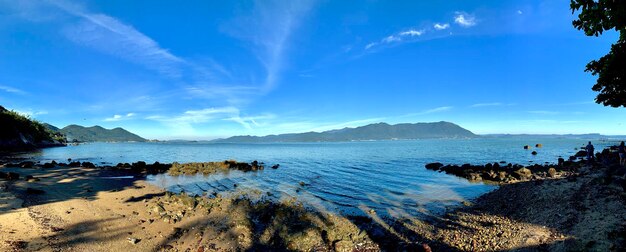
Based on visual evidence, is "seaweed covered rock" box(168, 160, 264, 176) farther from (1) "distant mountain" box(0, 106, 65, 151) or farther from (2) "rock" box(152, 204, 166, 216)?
(1) "distant mountain" box(0, 106, 65, 151)

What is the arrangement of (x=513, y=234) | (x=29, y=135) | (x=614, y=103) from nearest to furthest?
(x=513, y=234), (x=614, y=103), (x=29, y=135)

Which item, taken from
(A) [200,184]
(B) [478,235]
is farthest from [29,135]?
(B) [478,235]

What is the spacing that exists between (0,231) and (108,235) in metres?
3.65

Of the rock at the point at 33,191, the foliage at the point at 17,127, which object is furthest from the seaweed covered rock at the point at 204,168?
the foliage at the point at 17,127

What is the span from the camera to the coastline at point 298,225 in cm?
1062

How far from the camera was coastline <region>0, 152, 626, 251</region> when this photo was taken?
10617mm

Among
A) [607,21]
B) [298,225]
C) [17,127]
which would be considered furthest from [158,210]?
[17,127]

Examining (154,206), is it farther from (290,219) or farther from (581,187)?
(581,187)

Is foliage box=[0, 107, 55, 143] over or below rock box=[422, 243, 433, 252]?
over

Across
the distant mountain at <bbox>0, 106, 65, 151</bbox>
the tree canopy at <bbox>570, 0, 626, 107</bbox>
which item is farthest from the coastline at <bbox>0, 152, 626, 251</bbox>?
the distant mountain at <bbox>0, 106, 65, 151</bbox>

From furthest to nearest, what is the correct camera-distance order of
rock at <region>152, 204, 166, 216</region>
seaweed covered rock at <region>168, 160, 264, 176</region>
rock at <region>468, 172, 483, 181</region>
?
seaweed covered rock at <region>168, 160, 264, 176</region> → rock at <region>468, 172, 483, 181</region> → rock at <region>152, 204, 166, 216</region>

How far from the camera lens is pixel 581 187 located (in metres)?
16.7

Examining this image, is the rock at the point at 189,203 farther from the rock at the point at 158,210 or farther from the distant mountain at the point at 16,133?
the distant mountain at the point at 16,133

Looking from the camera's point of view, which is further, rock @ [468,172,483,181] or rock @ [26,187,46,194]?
rock @ [468,172,483,181]
